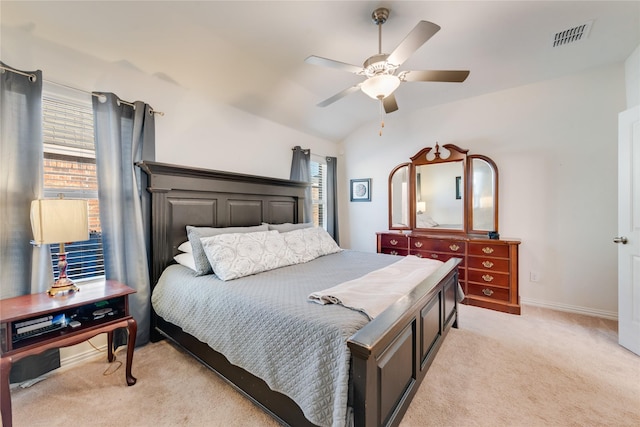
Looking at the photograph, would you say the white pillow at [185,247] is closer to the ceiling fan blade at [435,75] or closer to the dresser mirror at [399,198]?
the ceiling fan blade at [435,75]

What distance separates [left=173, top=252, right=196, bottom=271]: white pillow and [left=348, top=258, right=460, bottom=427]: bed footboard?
5.53 feet

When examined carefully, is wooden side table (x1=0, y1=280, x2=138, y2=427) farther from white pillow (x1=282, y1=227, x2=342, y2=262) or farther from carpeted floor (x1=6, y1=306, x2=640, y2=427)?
white pillow (x1=282, y1=227, x2=342, y2=262)

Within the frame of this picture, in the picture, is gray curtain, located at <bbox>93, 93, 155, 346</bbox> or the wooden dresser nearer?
gray curtain, located at <bbox>93, 93, 155, 346</bbox>

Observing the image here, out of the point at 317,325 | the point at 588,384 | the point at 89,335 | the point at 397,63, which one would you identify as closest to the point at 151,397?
the point at 89,335

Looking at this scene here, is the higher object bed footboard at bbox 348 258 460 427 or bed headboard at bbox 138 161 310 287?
bed headboard at bbox 138 161 310 287

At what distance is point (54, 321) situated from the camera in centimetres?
160

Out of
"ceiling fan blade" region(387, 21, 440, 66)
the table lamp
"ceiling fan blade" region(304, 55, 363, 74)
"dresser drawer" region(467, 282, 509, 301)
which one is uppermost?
"ceiling fan blade" region(304, 55, 363, 74)

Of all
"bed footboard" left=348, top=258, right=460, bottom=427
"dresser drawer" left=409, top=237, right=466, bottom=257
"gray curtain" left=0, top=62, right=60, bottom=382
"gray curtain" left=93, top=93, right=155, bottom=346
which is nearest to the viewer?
"bed footboard" left=348, top=258, right=460, bottom=427

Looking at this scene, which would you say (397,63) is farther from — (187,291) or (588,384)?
(588,384)

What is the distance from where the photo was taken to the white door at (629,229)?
212cm

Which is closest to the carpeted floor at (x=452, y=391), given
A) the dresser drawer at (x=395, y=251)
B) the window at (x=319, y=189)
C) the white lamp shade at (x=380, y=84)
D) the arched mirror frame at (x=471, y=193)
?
the arched mirror frame at (x=471, y=193)

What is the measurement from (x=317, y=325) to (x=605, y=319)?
3.50 meters

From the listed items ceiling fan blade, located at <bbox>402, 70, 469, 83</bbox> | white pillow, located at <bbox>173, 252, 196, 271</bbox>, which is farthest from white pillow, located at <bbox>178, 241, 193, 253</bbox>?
ceiling fan blade, located at <bbox>402, 70, 469, 83</bbox>

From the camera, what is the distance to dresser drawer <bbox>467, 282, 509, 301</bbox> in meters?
3.03
